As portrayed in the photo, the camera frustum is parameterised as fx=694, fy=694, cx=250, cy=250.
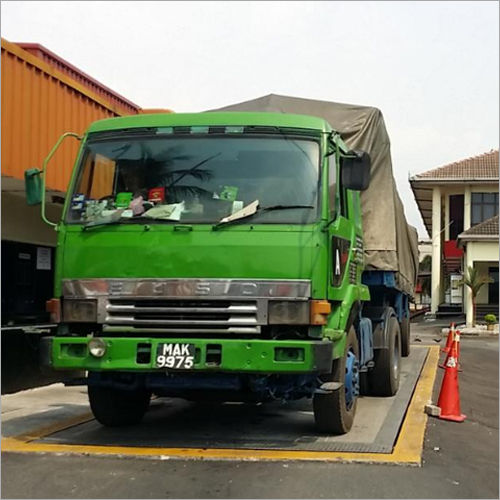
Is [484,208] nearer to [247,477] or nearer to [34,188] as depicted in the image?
[34,188]

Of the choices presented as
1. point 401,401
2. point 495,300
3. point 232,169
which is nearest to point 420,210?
point 495,300

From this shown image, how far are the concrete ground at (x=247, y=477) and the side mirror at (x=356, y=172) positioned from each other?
231 cm

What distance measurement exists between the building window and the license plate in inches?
1170

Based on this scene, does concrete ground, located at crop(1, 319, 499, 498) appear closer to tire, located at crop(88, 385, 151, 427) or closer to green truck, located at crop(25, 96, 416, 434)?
green truck, located at crop(25, 96, 416, 434)

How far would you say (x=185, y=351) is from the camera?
17.6 feet

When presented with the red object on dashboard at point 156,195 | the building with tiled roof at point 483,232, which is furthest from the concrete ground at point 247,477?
the building with tiled roof at point 483,232

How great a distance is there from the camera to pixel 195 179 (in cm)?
579

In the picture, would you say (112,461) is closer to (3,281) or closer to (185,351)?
(185,351)

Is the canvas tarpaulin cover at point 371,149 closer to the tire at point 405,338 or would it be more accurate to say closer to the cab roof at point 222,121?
the cab roof at point 222,121

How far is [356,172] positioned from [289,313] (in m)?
1.42

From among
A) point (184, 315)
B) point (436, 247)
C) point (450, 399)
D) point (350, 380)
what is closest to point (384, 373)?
point (450, 399)

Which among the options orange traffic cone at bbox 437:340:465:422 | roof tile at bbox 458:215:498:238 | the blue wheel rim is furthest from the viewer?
roof tile at bbox 458:215:498:238

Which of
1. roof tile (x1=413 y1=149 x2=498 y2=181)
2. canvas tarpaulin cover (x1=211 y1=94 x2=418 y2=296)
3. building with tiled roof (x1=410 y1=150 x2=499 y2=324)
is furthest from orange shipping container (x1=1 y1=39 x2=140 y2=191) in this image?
roof tile (x1=413 y1=149 x2=498 y2=181)

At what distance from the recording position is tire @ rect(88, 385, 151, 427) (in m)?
6.71
